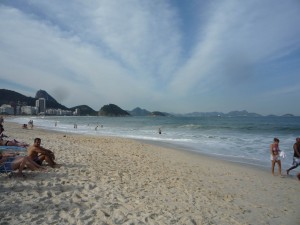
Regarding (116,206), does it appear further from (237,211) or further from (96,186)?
(237,211)

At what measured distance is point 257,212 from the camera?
19.4 feet

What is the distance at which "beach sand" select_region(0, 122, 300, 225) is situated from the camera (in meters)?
4.86

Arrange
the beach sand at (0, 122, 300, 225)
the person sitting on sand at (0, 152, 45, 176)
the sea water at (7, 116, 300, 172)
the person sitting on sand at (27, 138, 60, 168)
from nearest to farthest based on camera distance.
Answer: the beach sand at (0, 122, 300, 225)
the person sitting on sand at (0, 152, 45, 176)
the person sitting on sand at (27, 138, 60, 168)
the sea water at (7, 116, 300, 172)

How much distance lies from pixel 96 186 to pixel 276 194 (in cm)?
547

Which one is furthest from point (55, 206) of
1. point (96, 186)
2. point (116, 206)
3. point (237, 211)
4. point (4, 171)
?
point (237, 211)

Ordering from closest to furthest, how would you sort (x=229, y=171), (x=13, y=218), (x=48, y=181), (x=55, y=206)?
(x=13, y=218) < (x=55, y=206) < (x=48, y=181) < (x=229, y=171)

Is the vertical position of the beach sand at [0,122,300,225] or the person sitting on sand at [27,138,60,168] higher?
the person sitting on sand at [27,138,60,168]

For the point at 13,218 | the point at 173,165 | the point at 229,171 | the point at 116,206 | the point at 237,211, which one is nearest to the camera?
the point at 13,218

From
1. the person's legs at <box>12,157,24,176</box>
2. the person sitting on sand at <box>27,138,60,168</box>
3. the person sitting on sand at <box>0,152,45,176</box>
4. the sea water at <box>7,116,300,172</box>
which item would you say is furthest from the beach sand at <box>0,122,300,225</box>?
the sea water at <box>7,116,300,172</box>

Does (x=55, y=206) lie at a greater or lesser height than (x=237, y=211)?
greater

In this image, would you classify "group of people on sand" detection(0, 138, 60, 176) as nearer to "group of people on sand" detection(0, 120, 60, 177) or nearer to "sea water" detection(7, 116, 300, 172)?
"group of people on sand" detection(0, 120, 60, 177)

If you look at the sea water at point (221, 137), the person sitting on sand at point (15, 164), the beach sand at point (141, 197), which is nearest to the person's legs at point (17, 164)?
the person sitting on sand at point (15, 164)

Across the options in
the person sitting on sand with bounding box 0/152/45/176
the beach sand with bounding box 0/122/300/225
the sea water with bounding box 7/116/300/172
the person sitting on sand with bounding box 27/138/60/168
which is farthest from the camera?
the sea water with bounding box 7/116/300/172

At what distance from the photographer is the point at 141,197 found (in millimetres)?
6223
